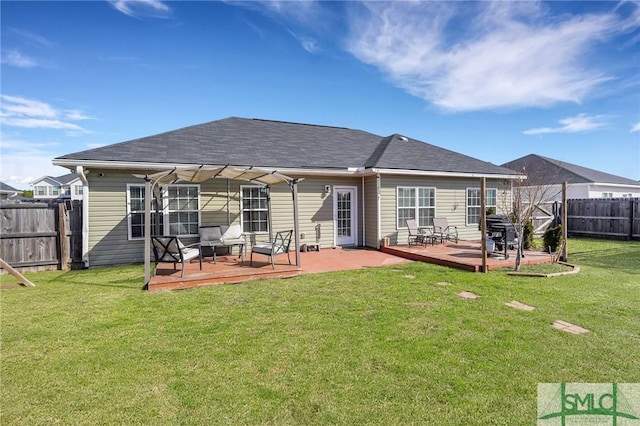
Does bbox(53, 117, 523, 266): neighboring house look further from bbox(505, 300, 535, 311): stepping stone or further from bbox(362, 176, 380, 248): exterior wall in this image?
bbox(505, 300, 535, 311): stepping stone

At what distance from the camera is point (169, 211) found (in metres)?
9.44

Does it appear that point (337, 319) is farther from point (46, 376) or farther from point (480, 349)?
point (46, 376)

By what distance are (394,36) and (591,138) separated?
67.7ft

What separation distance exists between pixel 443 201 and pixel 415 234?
74.1 inches

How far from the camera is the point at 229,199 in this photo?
10.1m

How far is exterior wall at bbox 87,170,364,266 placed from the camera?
346 inches

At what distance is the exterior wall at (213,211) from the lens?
8797 mm

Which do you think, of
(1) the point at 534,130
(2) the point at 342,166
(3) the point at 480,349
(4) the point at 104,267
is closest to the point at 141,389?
(3) the point at 480,349

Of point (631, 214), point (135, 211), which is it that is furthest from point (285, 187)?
point (631, 214)

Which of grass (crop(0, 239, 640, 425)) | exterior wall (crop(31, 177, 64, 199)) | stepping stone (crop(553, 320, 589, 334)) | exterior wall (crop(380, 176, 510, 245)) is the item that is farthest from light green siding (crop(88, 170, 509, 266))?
A: exterior wall (crop(31, 177, 64, 199))

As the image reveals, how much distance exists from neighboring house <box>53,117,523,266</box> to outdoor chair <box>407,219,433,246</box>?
11.2 inches

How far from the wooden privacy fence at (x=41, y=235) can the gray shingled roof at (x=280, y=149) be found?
1.63m

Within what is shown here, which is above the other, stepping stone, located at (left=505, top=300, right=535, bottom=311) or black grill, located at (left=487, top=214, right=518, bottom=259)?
black grill, located at (left=487, top=214, right=518, bottom=259)

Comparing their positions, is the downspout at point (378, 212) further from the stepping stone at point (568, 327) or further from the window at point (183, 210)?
the stepping stone at point (568, 327)
